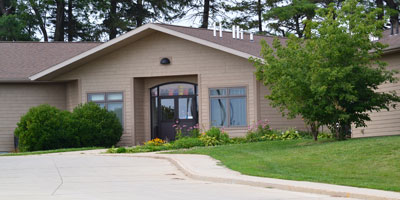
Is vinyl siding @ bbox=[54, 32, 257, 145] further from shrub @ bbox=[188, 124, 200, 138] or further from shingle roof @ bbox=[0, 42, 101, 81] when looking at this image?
shingle roof @ bbox=[0, 42, 101, 81]

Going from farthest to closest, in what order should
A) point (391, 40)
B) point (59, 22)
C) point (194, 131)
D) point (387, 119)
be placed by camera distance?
point (59, 22) → point (194, 131) → point (391, 40) → point (387, 119)

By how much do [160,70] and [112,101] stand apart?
8.27 feet

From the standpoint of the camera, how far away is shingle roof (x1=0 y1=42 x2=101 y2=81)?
27586 millimetres

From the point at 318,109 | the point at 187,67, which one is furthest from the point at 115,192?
the point at 187,67

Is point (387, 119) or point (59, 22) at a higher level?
point (59, 22)

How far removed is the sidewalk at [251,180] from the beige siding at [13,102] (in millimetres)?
12380

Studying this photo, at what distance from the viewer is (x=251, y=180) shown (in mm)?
12109

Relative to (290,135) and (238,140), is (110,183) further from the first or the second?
(290,135)

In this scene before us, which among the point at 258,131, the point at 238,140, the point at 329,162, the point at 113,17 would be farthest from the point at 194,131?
the point at 113,17

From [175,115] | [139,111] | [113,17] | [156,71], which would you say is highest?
[113,17]

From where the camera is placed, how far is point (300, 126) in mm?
24797

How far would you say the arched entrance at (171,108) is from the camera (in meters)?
26.1

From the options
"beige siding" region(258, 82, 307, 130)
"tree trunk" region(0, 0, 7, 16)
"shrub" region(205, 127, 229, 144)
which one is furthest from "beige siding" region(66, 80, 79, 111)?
"tree trunk" region(0, 0, 7, 16)

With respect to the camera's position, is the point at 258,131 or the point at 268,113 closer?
the point at 258,131
